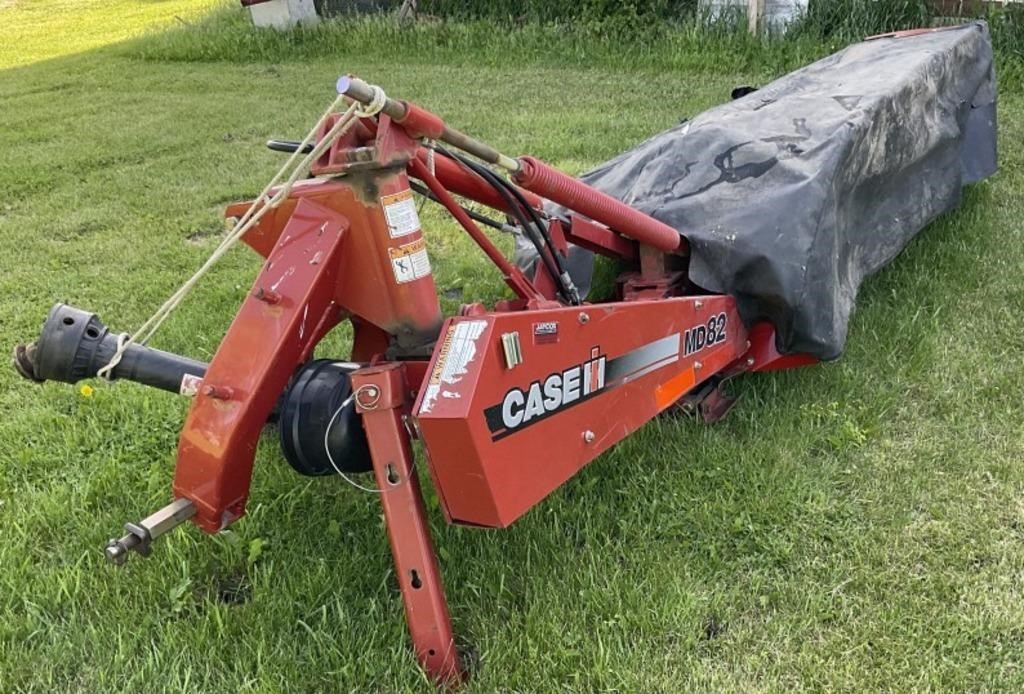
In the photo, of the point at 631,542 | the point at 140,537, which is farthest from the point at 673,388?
the point at 140,537

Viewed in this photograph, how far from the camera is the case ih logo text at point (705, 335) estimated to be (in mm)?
2719

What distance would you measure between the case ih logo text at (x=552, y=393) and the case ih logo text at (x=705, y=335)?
1.63ft

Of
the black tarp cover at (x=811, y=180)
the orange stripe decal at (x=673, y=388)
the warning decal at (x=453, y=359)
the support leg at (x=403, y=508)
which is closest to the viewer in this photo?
the warning decal at (x=453, y=359)

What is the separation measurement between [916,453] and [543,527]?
4.06 ft

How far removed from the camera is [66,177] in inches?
250

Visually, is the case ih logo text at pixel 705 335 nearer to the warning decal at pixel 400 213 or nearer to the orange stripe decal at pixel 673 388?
the orange stripe decal at pixel 673 388

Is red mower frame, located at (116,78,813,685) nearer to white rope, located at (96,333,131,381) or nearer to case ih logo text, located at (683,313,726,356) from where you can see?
white rope, located at (96,333,131,381)

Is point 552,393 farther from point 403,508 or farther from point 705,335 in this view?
point 705,335

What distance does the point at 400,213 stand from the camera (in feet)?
6.81

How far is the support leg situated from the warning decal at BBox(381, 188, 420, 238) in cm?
31

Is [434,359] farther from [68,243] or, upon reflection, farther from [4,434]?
[68,243]

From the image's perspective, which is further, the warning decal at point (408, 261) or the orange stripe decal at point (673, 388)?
the orange stripe decal at point (673, 388)

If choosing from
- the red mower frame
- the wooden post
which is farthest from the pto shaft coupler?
the wooden post

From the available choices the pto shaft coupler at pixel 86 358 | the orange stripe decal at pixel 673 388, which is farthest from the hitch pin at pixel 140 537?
the orange stripe decal at pixel 673 388
